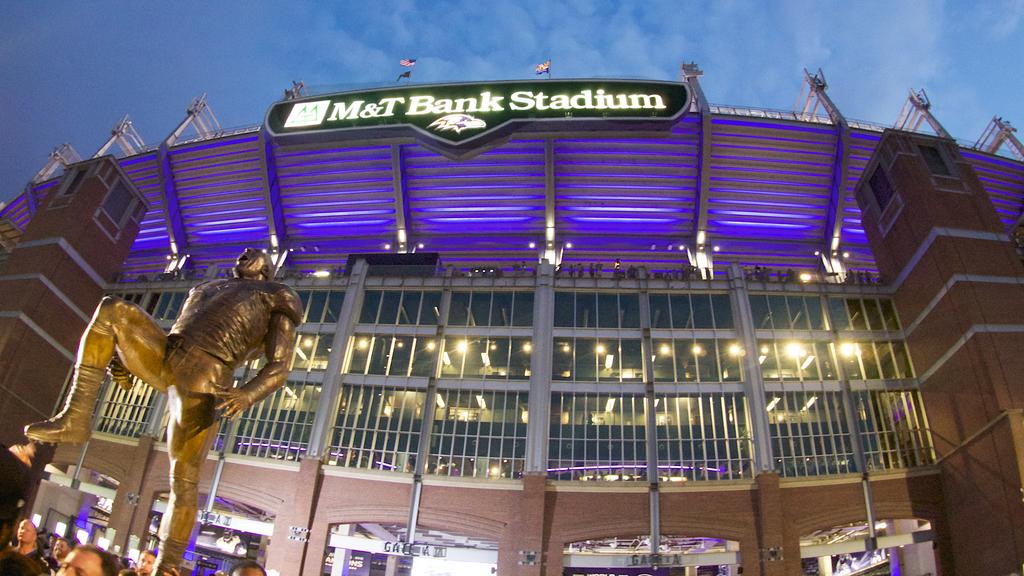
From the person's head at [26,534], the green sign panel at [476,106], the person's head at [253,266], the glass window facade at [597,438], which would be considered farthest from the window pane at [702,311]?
the person's head at [26,534]

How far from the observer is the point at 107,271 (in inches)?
1346

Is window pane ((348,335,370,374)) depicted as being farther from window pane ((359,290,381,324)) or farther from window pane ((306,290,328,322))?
window pane ((306,290,328,322))

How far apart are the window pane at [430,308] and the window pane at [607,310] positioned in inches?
333

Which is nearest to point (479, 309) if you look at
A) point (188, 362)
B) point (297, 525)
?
point (297, 525)

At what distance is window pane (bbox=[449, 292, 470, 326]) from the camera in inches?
1219

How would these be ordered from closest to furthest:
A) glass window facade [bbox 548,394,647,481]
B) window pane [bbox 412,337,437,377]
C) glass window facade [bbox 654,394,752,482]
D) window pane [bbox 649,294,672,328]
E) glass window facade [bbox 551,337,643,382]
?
glass window facade [bbox 654,394,752,482] → glass window facade [bbox 548,394,647,481] → glass window facade [bbox 551,337,643,382] → window pane [bbox 412,337,437,377] → window pane [bbox 649,294,672,328]

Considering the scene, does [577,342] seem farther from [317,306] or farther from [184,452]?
[184,452]

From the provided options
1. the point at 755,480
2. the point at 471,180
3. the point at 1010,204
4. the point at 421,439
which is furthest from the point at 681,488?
the point at 1010,204

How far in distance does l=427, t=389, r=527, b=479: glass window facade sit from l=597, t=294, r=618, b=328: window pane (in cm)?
571

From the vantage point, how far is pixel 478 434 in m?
27.8

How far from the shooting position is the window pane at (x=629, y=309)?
30.2m

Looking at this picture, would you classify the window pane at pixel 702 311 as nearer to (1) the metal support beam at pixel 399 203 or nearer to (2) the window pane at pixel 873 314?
(2) the window pane at pixel 873 314

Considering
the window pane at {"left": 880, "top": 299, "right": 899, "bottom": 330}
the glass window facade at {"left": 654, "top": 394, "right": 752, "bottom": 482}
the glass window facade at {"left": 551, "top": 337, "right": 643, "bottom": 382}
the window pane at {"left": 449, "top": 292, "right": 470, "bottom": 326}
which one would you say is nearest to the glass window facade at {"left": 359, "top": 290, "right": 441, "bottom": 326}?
the window pane at {"left": 449, "top": 292, "right": 470, "bottom": 326}

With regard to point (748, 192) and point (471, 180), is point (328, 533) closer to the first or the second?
point (471, 180)
